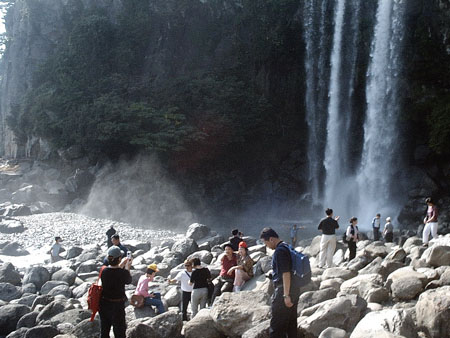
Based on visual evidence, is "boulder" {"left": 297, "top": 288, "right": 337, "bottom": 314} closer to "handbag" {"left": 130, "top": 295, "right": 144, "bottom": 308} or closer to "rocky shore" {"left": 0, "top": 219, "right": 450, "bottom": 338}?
"rocky shore" {"left": 0, "top": 219, "right": 450, "bottom": 338}

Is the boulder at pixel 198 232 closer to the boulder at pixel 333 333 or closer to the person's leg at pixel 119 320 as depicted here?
the person's leg at pixel 119 320

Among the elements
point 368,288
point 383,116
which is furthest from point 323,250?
point 383,116

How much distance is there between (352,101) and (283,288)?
30320 millimetres

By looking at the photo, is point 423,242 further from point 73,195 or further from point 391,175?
point 73,195

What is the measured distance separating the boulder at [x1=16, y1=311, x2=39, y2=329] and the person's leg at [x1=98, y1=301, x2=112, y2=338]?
12.9 feet

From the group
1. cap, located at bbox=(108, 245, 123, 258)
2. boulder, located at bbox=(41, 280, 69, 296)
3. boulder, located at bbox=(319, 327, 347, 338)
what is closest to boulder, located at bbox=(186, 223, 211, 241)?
boulder, located at bbox=(41, 280, 69, 296)

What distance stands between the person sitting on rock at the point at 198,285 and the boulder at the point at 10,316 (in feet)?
13.7

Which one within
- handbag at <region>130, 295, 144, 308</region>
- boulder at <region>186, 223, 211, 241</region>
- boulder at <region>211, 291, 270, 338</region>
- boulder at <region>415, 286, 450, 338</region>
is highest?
boulder at <region>415, 286, 450, 338</region>

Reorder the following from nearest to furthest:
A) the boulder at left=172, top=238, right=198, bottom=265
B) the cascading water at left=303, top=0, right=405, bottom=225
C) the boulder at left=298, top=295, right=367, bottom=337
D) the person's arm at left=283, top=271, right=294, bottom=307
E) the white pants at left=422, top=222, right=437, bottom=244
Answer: the person's arm at left=283, top=271, right=294, bottom=307, the boulder at left=298, top=295, right=367, bottom=337, the white pants at left=422, top=222, right=437, bottom=244, the boulder at left=172, top=238, right=198, bottom=265, the cascading water at left=303, top=0, right=405, bottom=225

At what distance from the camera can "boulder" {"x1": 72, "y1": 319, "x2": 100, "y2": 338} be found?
7259 millimetres

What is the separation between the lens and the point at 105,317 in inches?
236

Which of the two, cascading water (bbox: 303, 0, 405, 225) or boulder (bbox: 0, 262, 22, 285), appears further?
cascading water (bbox: 303, 0, 405, 225)

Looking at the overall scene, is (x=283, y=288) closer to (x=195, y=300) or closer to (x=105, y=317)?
(x=105, y=317)

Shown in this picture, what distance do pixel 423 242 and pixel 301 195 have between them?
2279cm
